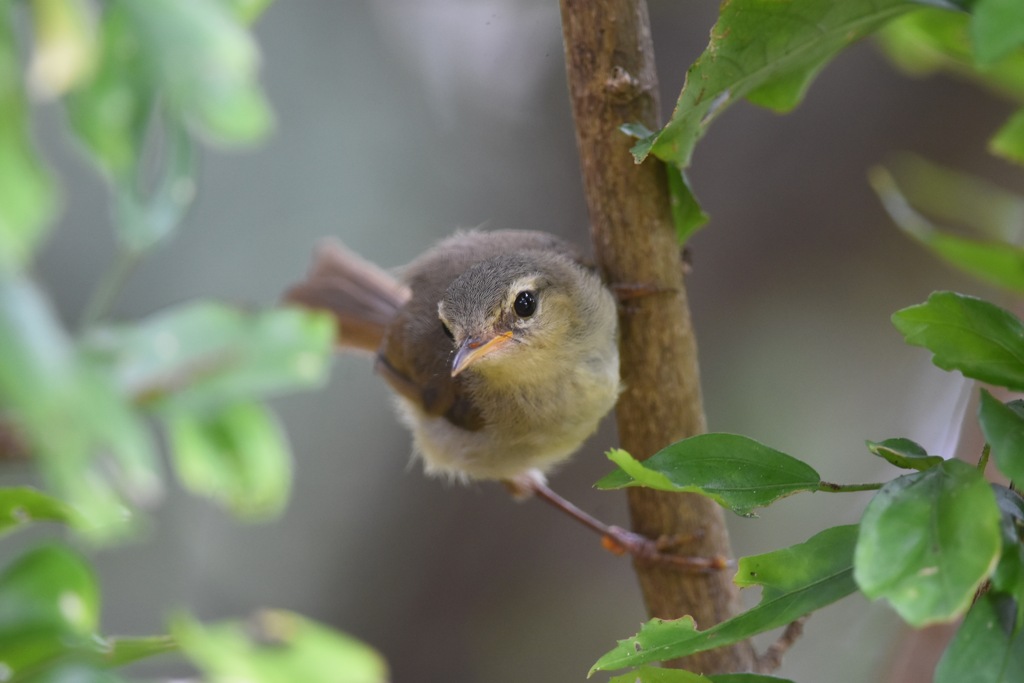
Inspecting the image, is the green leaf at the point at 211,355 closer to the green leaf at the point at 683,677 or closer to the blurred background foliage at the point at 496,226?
the green leaf at the point at 683,677

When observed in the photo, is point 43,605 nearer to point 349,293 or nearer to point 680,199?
point 680,199

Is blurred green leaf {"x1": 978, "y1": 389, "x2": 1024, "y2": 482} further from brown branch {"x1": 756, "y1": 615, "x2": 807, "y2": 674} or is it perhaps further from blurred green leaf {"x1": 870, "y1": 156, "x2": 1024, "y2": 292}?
brown branch {"x1": 756, "y1": 615, "x2": 807, "y2": 674}

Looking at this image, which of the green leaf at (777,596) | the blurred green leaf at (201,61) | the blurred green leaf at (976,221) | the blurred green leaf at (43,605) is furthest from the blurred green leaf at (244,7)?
the blurred green leaf at (976,221)

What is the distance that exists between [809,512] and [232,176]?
339 centimetres

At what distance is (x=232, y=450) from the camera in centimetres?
111

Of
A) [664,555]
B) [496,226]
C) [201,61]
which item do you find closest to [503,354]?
[664,555]

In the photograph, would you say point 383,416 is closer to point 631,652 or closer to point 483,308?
point 483,308

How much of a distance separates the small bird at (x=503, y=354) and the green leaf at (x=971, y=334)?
1.14 metres

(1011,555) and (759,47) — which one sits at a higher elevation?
(759,47)

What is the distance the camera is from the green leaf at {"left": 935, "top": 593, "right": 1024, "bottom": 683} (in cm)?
124

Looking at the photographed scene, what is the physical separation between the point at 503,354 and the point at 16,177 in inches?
80.5

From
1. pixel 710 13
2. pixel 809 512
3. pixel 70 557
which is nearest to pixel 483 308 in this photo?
pixel 70 557

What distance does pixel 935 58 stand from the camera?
8.66 ft

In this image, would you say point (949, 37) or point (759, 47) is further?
point (949, 37)
